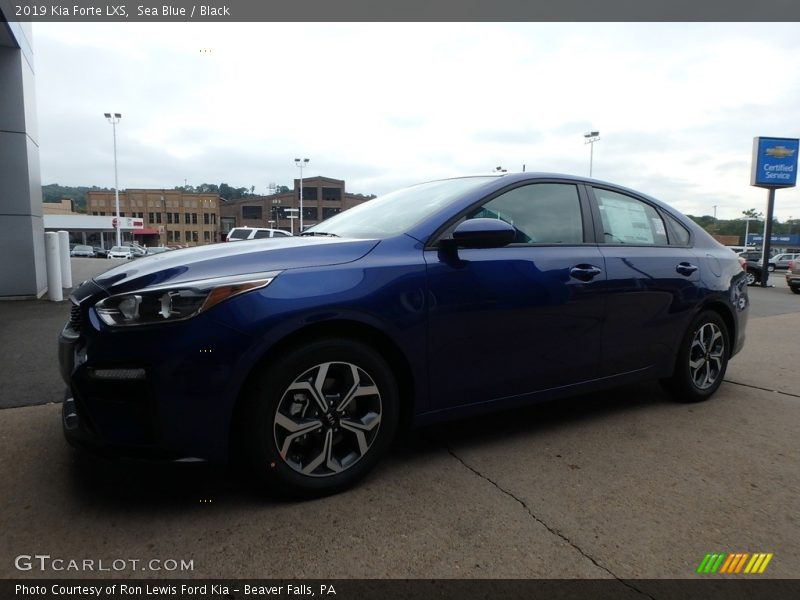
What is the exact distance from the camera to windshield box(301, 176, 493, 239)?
2.96 m

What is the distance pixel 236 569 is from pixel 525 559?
43.2 inches

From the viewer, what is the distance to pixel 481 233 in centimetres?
265

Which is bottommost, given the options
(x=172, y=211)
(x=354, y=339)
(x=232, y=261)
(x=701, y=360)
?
(x=701, y=360)

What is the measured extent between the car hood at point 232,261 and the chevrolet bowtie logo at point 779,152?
23.5 metres

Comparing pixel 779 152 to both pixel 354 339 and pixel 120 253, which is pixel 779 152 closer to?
pixel 354 339

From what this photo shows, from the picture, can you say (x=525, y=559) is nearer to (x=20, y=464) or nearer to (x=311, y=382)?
(x=311, y=382)

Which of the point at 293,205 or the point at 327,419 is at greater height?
the point at 293,205

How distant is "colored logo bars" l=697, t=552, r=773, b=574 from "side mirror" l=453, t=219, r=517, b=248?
64.4 inches

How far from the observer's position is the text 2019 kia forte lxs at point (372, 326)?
2.14m

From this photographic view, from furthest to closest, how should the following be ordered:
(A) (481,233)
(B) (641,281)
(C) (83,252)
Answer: (C) (83,252), (B) (641,281), (A) (481,233)

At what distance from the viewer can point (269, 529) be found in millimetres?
2203

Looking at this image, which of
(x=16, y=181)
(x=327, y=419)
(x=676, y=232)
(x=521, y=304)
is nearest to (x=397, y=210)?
(x=521, y=304)

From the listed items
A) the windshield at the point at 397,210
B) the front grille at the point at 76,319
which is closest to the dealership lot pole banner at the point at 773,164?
the windshield at the point at 397,210

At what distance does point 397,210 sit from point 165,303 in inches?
61.6
